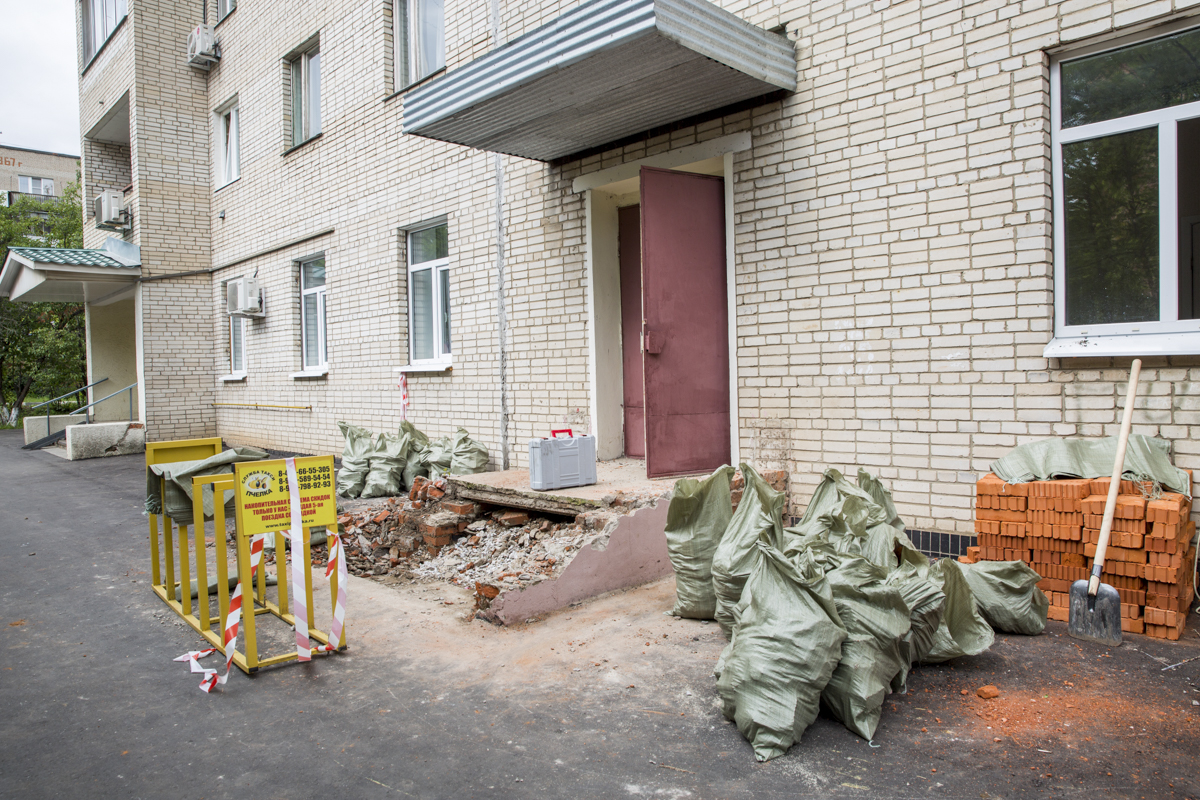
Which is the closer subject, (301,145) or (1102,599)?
(1102,599)

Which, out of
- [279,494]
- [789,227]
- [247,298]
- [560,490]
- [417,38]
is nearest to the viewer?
[279,494]

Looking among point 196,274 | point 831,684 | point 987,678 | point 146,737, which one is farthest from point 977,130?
point 196,274

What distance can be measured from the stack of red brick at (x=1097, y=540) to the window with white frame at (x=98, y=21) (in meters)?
17.1

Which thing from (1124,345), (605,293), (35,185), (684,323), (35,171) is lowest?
(1124,345)

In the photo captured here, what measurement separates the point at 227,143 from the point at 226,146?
0.07 meters

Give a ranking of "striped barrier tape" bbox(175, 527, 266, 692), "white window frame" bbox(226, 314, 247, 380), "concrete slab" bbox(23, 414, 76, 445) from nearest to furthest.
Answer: "striped barrier tape" bbox(175, 527, 266, 692)
"white window frame" bbox(226, 314, 247, 380)
"concrete slab" bbox(23, 414, 76, 445)

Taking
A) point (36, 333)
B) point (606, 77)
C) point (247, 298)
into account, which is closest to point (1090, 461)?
point (606, 77)

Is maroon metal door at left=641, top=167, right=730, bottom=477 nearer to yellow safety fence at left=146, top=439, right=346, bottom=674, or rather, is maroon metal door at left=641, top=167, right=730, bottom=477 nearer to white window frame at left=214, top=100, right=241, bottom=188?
yellow safety fence at left=146, top=439, right=346, bottom=674

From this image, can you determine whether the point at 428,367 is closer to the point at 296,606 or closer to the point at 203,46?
the point at 296,606

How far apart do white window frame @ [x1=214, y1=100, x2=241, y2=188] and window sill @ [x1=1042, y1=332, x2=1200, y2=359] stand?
1311 cm

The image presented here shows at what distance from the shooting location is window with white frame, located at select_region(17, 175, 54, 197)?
4044 centimetres

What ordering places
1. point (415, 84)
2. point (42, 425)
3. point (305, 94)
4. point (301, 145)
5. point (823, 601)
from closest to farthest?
point (823, 601) < point (415, 84) < point (301, 145) < point (305, 94) < point (42, 425)

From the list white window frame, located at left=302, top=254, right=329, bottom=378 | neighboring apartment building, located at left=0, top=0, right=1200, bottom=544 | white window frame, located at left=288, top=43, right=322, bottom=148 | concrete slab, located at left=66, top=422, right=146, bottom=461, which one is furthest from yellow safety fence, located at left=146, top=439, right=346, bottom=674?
concrete slab, located at left=66, top=422, right=146, bottom=461

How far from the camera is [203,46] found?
42.0 feet
